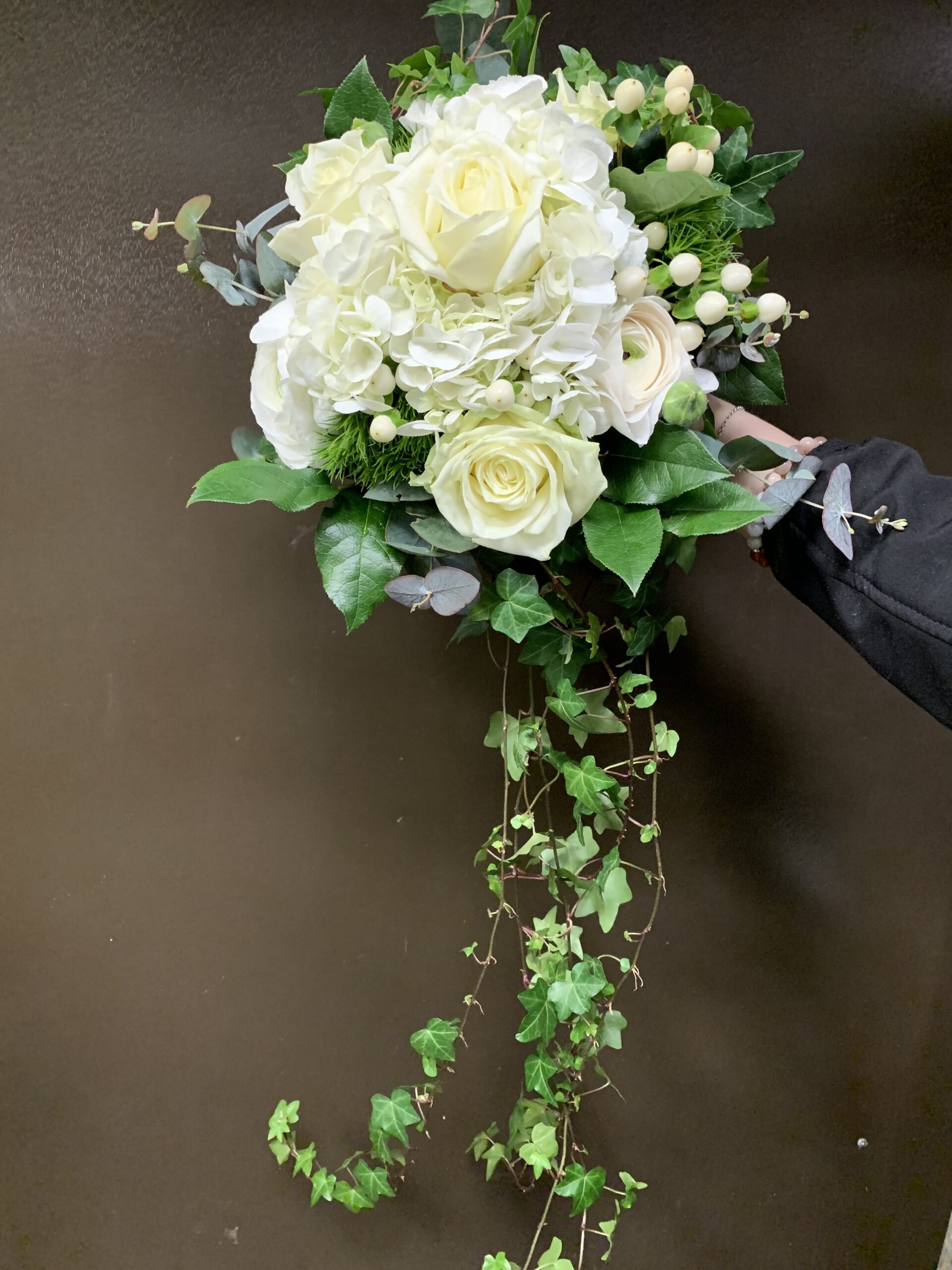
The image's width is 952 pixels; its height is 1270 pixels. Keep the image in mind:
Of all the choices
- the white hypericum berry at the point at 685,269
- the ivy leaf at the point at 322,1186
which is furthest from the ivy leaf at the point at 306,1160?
the white hypericum berry at the point at 685,269

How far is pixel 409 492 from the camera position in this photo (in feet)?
2.27

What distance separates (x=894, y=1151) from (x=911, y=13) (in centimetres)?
146

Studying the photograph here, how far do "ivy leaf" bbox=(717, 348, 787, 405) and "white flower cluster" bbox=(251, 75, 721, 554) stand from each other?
0.50 feet

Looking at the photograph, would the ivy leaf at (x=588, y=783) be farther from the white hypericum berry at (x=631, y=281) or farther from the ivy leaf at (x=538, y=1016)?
the white hypericum berry at (x=631, y=281)

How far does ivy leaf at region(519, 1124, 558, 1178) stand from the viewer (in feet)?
3.05

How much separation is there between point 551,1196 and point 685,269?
1.09 meters

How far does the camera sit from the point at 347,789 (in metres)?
1.08

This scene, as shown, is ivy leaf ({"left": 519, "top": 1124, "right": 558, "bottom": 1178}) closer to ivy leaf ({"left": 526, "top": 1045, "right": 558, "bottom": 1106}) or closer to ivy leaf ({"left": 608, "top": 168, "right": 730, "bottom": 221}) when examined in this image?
ivy leaf ({"left": 526, "top": 1045, "right": 558, "bottom": 1106})

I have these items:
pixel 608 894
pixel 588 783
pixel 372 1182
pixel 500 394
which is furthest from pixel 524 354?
pixel 372 1182

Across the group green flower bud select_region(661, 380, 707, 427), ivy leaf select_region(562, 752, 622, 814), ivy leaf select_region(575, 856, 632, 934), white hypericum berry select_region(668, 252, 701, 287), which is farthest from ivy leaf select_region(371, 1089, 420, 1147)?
white hypericum berry select_region(668, 252, 701, 287)

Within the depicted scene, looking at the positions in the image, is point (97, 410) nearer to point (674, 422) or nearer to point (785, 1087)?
point (674, 422)

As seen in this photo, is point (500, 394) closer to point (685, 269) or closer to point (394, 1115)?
point (685, 269)

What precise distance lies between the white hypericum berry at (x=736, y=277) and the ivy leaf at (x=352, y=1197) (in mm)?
1077

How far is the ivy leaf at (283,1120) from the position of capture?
105 cm
